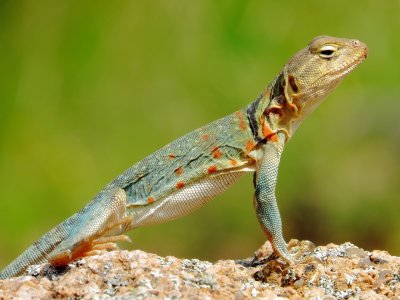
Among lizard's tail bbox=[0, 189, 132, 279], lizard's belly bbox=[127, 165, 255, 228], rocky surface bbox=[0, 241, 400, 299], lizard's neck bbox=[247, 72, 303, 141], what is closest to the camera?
rocky surface bbox=[0, 241, 400, 299]

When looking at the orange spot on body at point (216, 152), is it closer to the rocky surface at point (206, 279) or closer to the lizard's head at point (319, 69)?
the lizard's head at point (319, 69)

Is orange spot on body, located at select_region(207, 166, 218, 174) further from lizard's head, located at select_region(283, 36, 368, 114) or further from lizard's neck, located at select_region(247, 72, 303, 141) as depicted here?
lizard's head, located at select_region(283, 36, 368, 114)

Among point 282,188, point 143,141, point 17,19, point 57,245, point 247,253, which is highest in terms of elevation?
point 17,19

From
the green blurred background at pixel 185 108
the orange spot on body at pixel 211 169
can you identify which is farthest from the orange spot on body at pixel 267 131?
the green blurred background at pixel 185 108

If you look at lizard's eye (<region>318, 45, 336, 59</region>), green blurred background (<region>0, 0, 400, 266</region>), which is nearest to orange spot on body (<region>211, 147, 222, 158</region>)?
lizard's eye (<region>318, 45, 336, 59</region>)

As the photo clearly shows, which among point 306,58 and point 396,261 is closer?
point 396,261

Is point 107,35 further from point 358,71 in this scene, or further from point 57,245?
point 57,245

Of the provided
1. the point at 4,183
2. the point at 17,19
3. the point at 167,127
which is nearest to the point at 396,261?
the point at 167,127

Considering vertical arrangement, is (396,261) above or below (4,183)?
below
